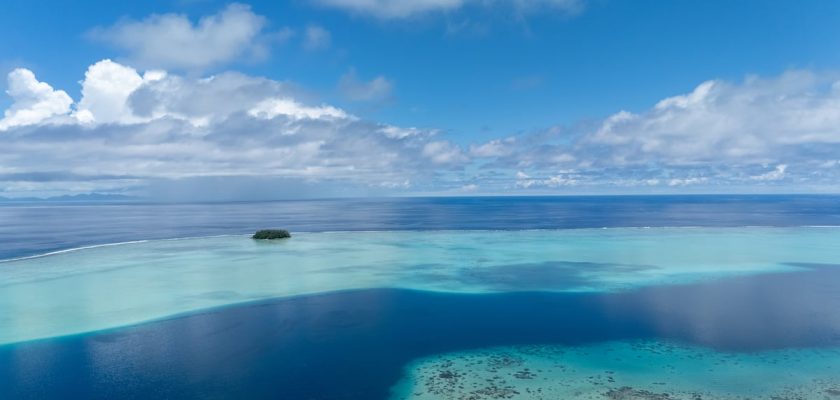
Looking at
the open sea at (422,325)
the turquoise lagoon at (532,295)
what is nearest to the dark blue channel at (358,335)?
the open sea at (422,325)

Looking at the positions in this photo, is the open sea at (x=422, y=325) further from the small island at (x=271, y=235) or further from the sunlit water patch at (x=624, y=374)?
the small island at (x=271, y=235)

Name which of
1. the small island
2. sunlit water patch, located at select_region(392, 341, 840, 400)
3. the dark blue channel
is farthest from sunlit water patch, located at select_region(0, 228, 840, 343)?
sunlit water patch, located at select_region(392, 341, 840, 400)

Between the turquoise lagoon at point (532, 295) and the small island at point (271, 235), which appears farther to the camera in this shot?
the small island at point (271, 235)

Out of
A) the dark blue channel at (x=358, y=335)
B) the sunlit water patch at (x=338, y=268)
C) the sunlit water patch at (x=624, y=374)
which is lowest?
the sunlit water patch at (x=624, y=374)

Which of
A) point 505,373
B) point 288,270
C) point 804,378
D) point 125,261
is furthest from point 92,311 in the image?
point 804,378

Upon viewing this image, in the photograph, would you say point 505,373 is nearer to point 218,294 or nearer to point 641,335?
point 641,335

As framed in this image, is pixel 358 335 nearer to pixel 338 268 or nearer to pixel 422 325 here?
pixel 422 325
